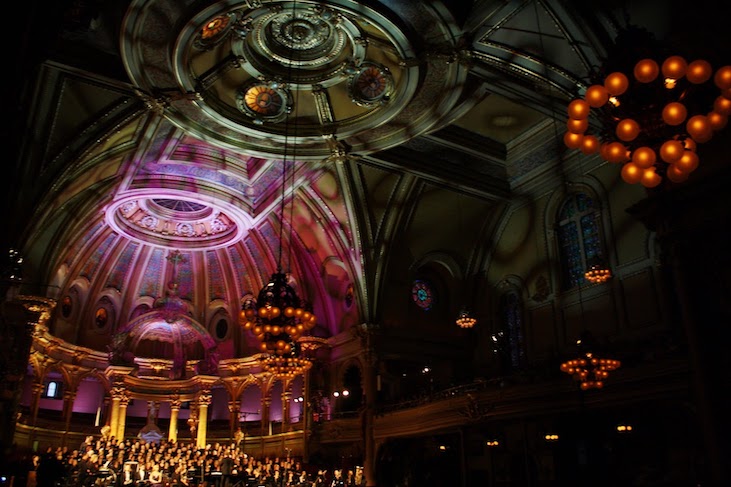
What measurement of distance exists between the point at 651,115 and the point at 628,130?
43 cm

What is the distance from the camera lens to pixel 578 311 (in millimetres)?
16938

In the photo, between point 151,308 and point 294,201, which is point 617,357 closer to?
point 294,201

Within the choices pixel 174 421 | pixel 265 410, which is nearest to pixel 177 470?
pixel 265 410

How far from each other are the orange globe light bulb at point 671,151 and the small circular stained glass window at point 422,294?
629 inches

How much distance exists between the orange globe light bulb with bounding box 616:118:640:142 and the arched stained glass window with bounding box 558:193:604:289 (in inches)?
457

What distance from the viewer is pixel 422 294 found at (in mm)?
21891

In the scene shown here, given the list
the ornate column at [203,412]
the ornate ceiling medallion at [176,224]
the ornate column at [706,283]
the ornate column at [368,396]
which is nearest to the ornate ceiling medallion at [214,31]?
the ornate column at [706,283]

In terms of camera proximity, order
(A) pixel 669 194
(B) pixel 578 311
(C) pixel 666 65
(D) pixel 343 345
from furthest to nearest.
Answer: (D) pixel 343 345 < (B) pixel 578 311 < (A) pixel 669 194 < (C) pixel 666 65

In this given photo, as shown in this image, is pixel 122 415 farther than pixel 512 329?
Yes

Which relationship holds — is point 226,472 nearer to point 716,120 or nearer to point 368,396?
point 368,396

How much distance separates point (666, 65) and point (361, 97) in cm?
940

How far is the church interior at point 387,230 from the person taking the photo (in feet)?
33.2

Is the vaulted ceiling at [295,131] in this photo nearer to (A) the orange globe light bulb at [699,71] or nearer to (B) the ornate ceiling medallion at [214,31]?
(B) the ornate ceiling medallion at [214,31]

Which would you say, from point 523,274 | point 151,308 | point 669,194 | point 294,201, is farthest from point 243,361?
point 669,194
